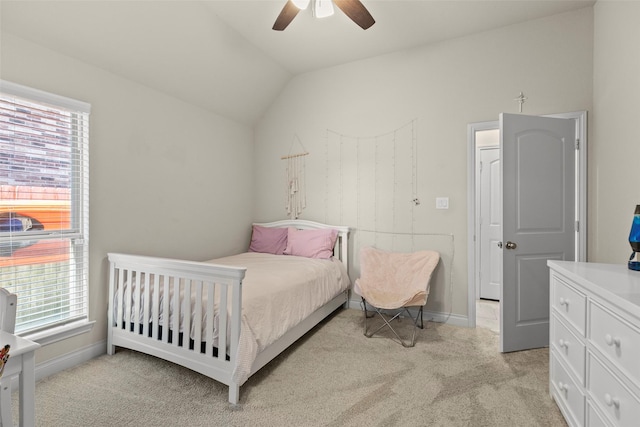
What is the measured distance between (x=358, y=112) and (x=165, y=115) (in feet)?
6.48

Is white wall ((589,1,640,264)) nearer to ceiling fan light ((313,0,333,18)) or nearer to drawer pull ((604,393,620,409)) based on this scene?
drawer pull ((604,393,620,409))

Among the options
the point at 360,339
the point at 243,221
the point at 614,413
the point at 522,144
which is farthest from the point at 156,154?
the point at 614,413

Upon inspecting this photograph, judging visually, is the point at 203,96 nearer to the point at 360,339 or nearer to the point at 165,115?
the point at 165,115

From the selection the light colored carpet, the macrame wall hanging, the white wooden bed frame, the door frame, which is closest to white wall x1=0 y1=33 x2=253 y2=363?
the white wooden bed frame

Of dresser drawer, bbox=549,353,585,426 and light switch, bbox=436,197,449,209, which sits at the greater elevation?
light switch, bbox=436,197,449,209

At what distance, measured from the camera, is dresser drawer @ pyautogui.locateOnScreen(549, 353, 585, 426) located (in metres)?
1.50

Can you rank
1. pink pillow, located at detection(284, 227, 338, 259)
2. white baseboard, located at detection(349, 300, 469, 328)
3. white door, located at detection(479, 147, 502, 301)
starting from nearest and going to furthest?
white baseboard, located at detection(349, 300, 469, 328)
pink pillow, located at detection(284, 227, 338, 259)
white door, located at detection(479, 147, 502, 301)

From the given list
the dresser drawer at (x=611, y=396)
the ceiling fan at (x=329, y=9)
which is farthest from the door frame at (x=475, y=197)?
the dresser drawer at (x=611, y=396)

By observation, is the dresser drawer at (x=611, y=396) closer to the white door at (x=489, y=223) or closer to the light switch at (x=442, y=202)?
the light switch at (x=442, y=202)

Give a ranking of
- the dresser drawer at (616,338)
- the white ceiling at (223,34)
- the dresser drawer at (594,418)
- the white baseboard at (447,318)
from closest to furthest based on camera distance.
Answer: the dresser drawer at (616,338)
the dresser drawer at (594,418)
the white ceiling at (223,34)
the white baseboard at (447,318)

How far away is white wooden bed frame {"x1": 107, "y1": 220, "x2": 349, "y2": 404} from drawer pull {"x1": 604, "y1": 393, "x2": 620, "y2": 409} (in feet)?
5.64

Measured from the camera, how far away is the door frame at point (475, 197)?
2623mm

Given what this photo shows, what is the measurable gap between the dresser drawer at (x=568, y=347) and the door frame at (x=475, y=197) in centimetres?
116

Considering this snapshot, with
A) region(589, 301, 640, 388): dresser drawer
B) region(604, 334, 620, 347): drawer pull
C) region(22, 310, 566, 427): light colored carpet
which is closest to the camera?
region(589, 301, 640, 388): dresser drawer
